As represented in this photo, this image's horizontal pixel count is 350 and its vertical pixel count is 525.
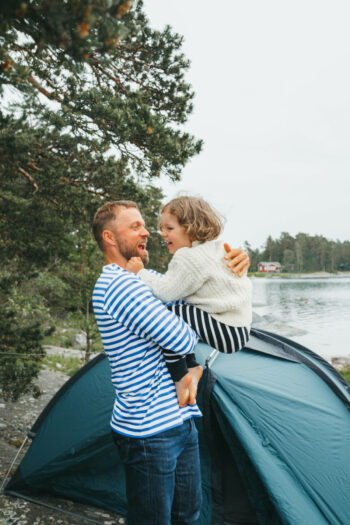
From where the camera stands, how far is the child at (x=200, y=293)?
200 cm

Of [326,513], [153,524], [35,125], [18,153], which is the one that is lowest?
[326,513]

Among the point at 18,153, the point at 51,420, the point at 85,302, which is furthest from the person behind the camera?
the point at 85,302

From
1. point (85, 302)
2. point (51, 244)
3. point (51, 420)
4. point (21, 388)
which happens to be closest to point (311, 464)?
point (51, 420)

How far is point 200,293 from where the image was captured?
2.09 m

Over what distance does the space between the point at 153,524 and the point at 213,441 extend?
53.0 inches

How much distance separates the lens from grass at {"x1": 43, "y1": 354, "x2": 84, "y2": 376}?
10242 mm

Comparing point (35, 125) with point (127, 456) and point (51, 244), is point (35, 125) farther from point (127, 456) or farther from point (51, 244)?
point (127, 456)

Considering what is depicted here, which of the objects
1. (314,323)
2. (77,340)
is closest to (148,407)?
(77,340)

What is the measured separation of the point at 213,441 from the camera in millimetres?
3078

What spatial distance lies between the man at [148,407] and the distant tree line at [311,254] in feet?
274

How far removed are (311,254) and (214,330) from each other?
311 feet

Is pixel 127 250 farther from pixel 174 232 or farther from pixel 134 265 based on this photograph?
pixel 174 232

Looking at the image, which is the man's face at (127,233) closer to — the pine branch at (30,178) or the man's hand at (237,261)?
the man's hand at (237,261)

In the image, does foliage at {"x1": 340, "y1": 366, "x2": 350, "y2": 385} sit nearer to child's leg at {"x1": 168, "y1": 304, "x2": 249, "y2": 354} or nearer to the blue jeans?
child's leg at {"x1": 168, "y1": 304, "x2": 249, "y2": 354}
